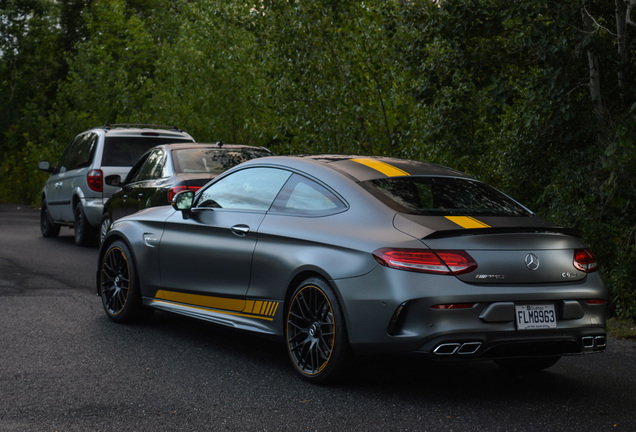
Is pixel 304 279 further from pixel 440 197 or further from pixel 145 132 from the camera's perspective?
pixel 145 132

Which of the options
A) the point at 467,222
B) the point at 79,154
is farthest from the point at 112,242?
the point at 79,154

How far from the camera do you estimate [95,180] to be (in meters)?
14.7

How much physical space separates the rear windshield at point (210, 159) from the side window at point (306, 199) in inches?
191

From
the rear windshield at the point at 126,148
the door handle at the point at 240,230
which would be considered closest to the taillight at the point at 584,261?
the door handle at the point at 240,230

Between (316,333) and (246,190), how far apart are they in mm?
1537

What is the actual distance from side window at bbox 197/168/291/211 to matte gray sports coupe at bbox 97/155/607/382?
0.04ft

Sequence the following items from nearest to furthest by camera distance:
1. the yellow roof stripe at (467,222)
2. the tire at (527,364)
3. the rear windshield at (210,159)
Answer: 1. the yellow roof stripe at (467,222)
2. the tire at (527,364)
3. the rear windshield at (210,159)

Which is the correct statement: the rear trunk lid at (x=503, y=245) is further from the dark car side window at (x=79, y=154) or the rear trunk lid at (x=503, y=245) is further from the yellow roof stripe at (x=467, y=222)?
the dark car side window at (x=79, y=154)

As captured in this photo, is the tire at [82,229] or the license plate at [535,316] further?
the tire at [82,229]

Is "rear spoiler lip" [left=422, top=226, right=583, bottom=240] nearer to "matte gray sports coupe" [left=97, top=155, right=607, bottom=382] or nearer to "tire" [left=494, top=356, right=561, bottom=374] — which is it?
"matte gray sports coupe" [left=97, top=155, right=607, bottom=382]

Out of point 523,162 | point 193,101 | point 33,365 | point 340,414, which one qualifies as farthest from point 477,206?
point 193,101

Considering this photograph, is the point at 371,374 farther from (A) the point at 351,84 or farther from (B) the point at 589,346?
(A) the point at 351,84

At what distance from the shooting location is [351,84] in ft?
47.7

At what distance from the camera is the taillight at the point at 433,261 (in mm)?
5449
